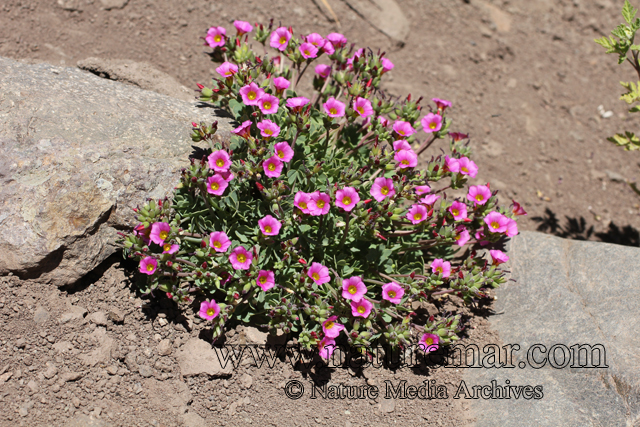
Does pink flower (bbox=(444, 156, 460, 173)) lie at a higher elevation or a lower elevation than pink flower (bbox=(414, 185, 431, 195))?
higher

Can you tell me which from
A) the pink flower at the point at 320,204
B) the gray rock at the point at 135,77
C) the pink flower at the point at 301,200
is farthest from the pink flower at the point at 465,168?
the gray rock at the point at 135,77

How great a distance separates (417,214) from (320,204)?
29.1 inches

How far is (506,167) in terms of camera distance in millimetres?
6051

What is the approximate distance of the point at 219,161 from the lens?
11.8 feet

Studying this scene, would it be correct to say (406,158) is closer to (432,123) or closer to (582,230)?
(432,123)

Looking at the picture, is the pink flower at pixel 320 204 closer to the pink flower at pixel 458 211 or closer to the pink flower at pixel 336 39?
the pink flower at pixel 458 211

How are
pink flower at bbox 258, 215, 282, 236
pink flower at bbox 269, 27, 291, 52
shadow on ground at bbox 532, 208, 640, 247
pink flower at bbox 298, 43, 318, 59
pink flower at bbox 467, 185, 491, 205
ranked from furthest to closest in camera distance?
shadow on ground at bbox 532, 208, 640, 247
pink flower at bbox 269, 27, 291, 52
pink flower at bbox 298, 43, 318, 59
pink flower at bbox 467, 185, 491, 205
pink flower at bbox 258, 215, 282, 236

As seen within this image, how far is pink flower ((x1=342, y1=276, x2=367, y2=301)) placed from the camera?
11.4 ft

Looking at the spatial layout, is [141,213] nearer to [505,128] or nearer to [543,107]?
[505,128]

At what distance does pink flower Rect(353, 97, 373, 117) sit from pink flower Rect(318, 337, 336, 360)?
1794 millimetres

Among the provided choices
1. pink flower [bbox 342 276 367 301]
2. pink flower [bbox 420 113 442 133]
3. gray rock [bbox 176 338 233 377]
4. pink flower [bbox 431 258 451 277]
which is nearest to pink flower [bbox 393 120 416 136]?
pink flower [bbox 420 113 442 133]

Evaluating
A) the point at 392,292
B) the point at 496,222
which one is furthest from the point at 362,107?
the point at 392,292

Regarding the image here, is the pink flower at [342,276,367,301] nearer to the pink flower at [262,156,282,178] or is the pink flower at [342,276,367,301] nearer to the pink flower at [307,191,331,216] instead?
the pink flower at [307,191,331,216]

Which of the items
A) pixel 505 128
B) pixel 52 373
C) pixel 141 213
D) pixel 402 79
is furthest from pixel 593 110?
pixel 52 373
